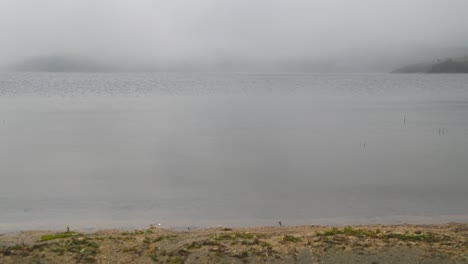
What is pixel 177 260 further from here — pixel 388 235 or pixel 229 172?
pixel 229 172

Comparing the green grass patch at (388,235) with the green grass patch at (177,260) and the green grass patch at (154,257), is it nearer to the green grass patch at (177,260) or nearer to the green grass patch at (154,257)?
the green grass patch at (177,260)

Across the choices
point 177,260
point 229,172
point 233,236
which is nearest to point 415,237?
point 233,236

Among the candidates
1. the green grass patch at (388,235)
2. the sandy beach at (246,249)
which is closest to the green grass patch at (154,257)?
the sandy beach at (246,249)

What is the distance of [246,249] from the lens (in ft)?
27.5

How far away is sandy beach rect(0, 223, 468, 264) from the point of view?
789 cm

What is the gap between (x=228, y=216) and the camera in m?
14.1

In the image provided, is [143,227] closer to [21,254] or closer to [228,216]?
[228,216]

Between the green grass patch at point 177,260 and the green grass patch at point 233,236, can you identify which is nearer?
the green grass patch at point 177,260

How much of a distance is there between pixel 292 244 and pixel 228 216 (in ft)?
18.2

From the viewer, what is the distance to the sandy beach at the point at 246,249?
789 centimetres

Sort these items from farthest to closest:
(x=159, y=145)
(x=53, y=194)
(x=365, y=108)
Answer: (x=365, y=108) < (x=159, y=145) < (x=53, y=194)

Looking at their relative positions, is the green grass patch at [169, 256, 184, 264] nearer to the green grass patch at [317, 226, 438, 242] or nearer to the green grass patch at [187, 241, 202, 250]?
the green grass patch at [187, 241, 202, 250]

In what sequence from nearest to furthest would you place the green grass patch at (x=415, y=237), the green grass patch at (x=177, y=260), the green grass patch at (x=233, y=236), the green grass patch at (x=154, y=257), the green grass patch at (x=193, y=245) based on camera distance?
the green grass patch at (x=177, y=260), the green grass patch at (x=154, y=257), the green grass patch at (x=193, y=245), the green grass patch at (x=415, y=237), the green grass patch at (x=233, y=236)

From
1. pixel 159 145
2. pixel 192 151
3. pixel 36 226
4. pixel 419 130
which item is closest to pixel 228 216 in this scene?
pixel 36 226
